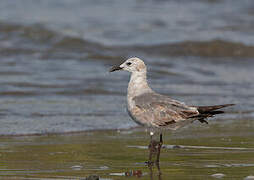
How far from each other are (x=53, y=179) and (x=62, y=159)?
33.8 inches

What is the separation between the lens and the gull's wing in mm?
5371

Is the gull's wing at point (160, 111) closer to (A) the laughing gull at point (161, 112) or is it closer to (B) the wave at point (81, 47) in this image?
(A) the laughing gull at point (161, 112)

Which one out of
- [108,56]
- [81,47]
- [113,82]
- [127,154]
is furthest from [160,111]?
[81,47]

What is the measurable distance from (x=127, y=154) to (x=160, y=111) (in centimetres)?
66

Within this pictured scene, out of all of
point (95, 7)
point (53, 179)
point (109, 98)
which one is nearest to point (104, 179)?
point (53, 179)

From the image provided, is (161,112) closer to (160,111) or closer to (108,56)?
(160,111)

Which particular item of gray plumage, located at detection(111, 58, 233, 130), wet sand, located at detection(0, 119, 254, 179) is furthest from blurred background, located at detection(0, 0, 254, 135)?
gray plumage, located at detection(111, 58, 233, 130)

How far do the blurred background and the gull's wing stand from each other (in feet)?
6.03

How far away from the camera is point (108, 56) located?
12.8m

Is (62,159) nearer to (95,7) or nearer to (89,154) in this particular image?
(89,154)

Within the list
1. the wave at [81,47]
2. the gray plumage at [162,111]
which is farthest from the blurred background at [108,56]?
Answer: the gray plumage at [162,111]

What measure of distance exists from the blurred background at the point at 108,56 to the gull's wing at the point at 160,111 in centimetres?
184

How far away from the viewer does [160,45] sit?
13922mm

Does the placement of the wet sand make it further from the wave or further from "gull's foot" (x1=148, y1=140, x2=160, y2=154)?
the wave
